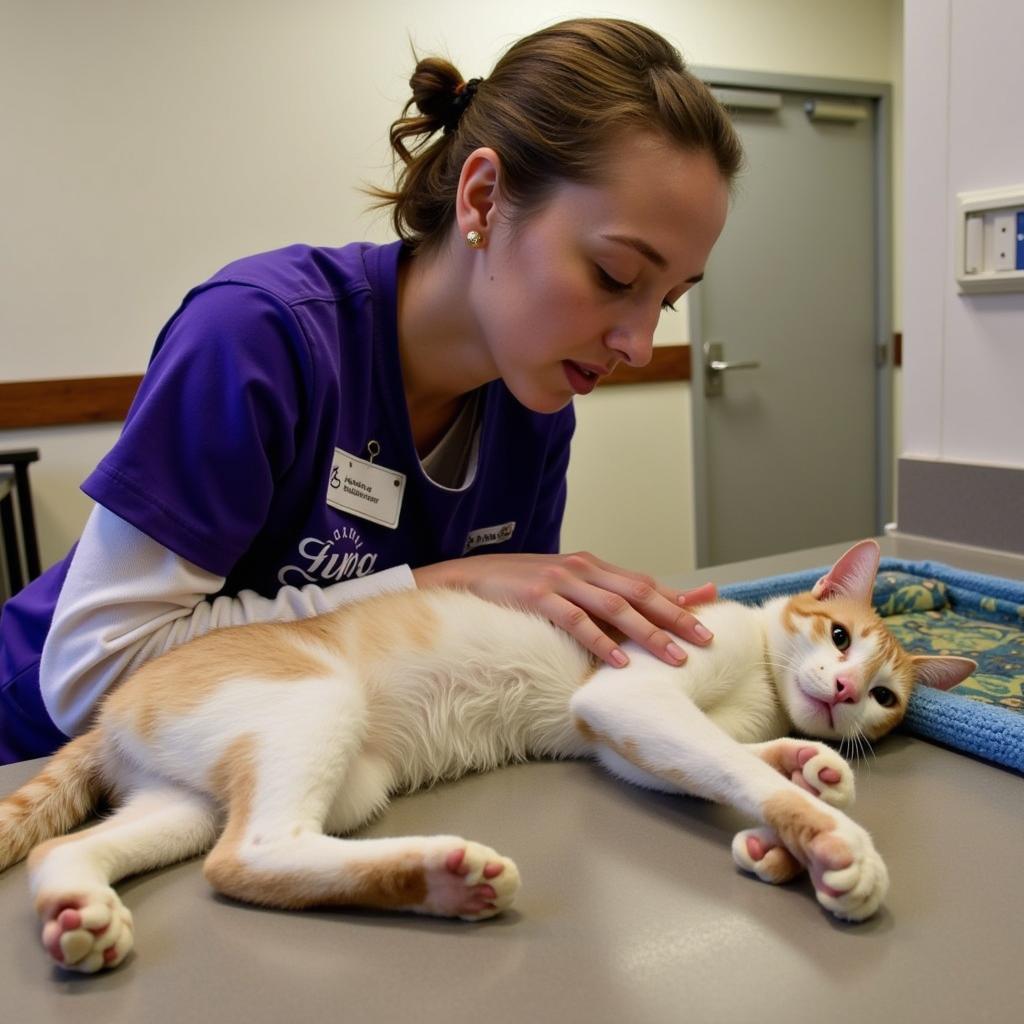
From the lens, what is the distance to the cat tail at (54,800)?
2.42ft

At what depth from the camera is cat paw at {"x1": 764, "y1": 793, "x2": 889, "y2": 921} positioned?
59 cm

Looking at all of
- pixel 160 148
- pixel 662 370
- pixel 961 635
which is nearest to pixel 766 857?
pixel 961 635

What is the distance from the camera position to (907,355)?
65.9 inches

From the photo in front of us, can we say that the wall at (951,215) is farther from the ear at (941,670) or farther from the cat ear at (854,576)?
the ear at (941,670)

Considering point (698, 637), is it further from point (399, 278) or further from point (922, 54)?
point (922, 54)

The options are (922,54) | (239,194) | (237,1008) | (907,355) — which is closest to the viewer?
(237,1008)

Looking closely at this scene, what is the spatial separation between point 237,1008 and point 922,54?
1752mm

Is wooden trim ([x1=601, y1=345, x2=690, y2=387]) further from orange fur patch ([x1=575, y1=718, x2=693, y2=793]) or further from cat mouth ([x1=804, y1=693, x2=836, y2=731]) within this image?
orange fur patch ([x1=575, y1=718, x2=693, y2=793])

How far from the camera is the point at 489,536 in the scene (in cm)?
130

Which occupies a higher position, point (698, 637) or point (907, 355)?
point (907, 355)

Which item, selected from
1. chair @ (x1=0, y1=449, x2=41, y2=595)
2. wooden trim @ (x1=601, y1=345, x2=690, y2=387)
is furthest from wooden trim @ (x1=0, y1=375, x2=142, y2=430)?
wooden trim @ (x1=601, y1=345, x2=690, y2=387)

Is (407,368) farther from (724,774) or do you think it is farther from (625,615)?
(724,774)

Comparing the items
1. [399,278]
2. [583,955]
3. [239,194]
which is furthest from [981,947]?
[239,194]

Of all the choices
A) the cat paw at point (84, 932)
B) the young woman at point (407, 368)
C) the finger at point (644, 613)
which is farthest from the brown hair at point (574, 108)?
the cat paw at point (84, 932)
